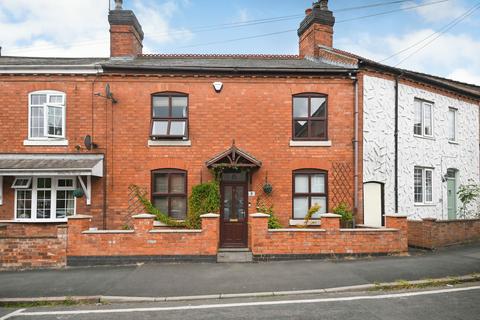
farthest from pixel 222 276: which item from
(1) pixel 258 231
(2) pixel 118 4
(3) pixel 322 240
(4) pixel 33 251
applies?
(2) pixel 118 4

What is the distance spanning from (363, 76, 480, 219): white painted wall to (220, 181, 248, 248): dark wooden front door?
14.9ft

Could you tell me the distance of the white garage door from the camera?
531 inches

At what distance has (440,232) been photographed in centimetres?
1248

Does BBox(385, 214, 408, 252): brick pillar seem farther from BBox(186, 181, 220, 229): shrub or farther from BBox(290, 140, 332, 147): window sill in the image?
BBox(186, 181, 220, 229): shrub

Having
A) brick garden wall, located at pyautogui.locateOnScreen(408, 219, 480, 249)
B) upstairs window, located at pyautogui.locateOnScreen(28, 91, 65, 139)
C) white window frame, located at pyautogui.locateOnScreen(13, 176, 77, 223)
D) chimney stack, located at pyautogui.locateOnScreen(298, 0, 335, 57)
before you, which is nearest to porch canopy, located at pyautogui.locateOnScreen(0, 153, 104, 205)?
white window frame, located at pyautogui.locateOnScreen(13, 176, 77, 223)

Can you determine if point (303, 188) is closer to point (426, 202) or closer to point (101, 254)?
point (426, 202)

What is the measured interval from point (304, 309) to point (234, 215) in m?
6.36

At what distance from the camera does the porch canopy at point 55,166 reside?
1175cm

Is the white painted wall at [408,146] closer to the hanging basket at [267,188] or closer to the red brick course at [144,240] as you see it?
the hanging basket at [267,188]

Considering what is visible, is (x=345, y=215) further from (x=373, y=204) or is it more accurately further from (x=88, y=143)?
(x=88, y=143)

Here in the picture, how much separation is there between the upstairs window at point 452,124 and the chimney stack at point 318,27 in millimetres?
6516

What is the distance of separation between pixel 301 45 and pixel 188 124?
7266mm

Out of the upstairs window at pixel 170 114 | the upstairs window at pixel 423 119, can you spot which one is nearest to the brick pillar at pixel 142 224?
the upstairs window at pixel 170 114

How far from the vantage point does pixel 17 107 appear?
42.7 ft
